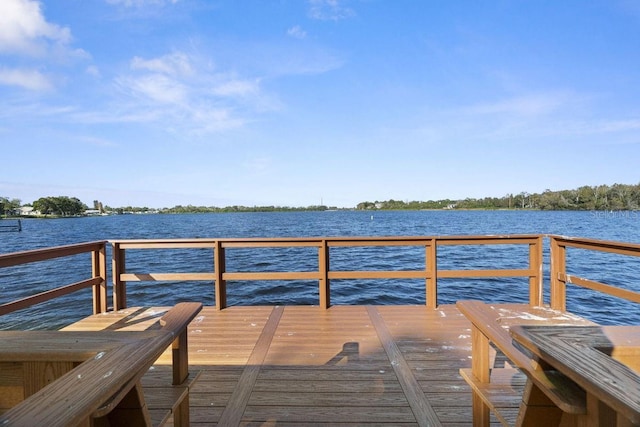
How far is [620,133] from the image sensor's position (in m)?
22.5

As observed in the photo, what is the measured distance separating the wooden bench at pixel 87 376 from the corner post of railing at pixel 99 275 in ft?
10.6

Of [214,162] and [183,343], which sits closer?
[183,343]

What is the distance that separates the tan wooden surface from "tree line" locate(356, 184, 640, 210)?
75.3m

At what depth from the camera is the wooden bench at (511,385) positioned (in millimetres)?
798

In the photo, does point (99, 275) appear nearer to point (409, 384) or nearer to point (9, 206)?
point (409, 384)

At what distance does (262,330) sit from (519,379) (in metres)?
2.50

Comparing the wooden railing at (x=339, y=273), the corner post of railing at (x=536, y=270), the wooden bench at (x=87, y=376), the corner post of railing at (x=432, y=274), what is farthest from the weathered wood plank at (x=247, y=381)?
the corner post of railing at (x=536, y=270)

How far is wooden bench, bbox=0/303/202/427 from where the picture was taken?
0.57m

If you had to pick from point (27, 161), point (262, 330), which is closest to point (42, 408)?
point (262, 330)

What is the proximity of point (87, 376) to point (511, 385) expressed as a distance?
157 cm

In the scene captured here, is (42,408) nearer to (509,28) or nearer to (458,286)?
(458,286)

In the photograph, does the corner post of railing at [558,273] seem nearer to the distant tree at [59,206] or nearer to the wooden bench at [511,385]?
the wooden bench at [511,385]

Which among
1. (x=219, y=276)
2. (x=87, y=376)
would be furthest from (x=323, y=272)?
(x=87, y=376)

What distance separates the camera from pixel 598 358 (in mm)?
730
